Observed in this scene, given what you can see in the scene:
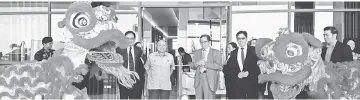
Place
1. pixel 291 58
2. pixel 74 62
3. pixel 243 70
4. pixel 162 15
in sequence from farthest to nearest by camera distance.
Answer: pixel 162 15
pixel 243 70
pixel 74 62
pixel 291 58

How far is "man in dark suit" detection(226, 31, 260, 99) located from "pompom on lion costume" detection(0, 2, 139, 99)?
8.01 feet

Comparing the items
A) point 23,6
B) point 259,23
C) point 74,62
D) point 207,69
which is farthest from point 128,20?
point 74,62

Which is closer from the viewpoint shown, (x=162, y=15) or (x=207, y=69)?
(x=207, y=69)

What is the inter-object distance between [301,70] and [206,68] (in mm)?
3124

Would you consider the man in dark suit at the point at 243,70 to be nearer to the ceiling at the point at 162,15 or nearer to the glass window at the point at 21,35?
the glass window at the point at 21,35

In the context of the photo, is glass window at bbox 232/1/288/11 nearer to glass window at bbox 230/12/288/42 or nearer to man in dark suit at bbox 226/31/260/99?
glass window at bbox 230/12/288/42

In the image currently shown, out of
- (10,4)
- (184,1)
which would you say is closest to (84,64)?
(184,1)

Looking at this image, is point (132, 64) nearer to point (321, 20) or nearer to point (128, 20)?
point (128, 20)

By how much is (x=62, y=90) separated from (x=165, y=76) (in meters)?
3.08

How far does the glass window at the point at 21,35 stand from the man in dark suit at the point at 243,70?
150 inches

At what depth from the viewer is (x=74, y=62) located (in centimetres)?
303

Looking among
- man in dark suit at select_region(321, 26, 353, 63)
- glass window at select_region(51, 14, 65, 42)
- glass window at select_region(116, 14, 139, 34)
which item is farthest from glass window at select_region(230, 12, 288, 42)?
man in dark suit at select_region(321, 26, 353, 63)

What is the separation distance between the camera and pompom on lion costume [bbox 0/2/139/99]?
9.64ft

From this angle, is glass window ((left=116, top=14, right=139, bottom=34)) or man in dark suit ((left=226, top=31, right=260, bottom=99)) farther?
glass window ((left=116, top=14, right=139, bottom=34))
